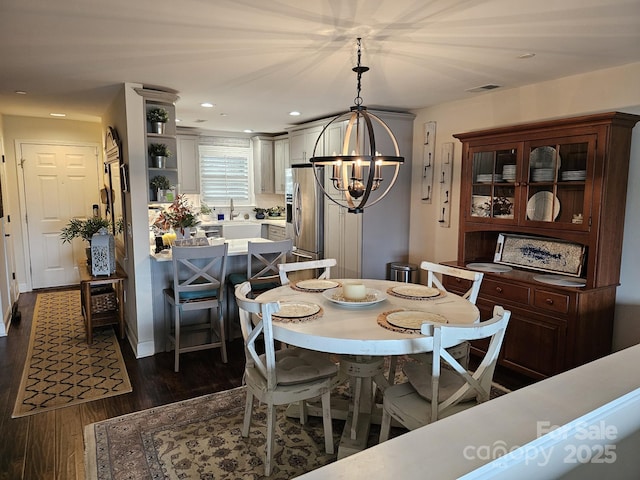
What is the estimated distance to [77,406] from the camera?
2.95 m

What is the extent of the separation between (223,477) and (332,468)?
166 centimetres

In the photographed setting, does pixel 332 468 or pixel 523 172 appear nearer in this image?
pixel 332 468

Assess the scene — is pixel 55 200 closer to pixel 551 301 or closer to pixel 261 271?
pixel 261 271

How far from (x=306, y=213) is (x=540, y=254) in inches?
113

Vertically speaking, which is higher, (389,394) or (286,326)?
(286,326)

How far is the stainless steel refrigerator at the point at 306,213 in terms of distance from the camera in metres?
5.39

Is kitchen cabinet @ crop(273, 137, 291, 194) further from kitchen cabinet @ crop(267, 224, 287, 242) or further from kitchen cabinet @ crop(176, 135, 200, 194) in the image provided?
kitchen cabinet @ crop(176, 135, 200, 194)

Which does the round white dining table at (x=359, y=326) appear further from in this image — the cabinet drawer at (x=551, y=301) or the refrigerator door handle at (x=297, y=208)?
the refrigerator door handle at (x=297, y=208)

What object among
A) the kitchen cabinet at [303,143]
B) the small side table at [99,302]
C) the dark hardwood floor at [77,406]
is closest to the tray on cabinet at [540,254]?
the dark hardwood floor at [77,406]

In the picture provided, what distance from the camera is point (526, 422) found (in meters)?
1.03

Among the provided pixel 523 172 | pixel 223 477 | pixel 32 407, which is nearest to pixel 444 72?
pixel 523 172

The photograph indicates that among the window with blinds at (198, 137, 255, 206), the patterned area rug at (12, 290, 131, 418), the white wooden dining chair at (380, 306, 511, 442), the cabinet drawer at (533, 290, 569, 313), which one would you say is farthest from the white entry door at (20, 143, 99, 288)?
the cabinet drawer at (533, 290, 569, 313)

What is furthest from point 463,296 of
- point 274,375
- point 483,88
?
point 483,88

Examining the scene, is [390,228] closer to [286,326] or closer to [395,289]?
[395,289]
